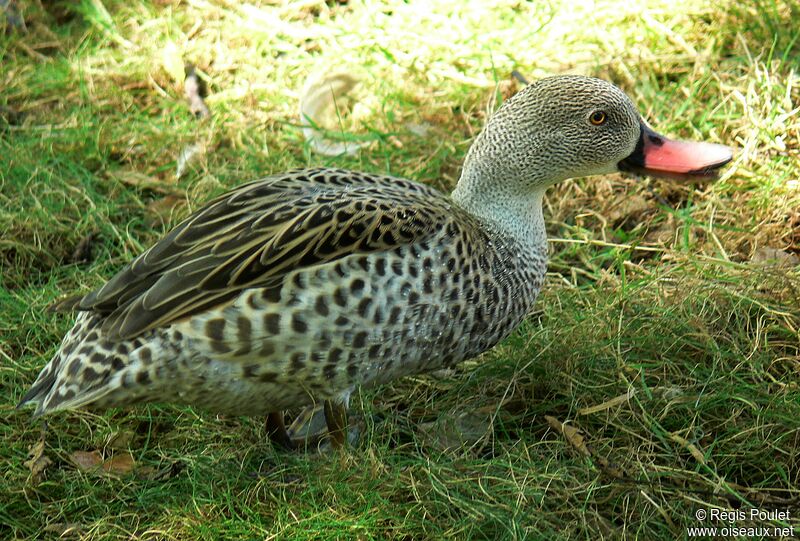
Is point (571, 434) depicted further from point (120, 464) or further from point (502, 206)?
point (120, 464)

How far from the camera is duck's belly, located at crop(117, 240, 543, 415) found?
2.75 m

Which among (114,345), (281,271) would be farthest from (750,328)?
(114,345)

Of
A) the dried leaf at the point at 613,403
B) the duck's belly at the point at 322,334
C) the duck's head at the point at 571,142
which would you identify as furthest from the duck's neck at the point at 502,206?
the dried leaf at the point at 613,403

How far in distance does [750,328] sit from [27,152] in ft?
10.7

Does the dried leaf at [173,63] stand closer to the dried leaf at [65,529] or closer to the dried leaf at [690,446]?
the dried leaf at [65,529]

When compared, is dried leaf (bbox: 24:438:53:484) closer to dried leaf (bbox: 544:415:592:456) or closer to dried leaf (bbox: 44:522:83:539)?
dried leaf (bbox: 44:522:83:539)

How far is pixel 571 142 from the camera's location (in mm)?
3295

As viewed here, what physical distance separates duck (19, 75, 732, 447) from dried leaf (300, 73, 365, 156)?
141 centimetres

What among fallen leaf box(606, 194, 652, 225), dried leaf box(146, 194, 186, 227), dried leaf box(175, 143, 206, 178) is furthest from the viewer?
dried leaf box(175, 143, 206, 178)

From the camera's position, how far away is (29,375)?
3543 millimetres

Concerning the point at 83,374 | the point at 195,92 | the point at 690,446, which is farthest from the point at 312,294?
the point at 195,92

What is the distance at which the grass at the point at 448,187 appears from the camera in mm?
2861

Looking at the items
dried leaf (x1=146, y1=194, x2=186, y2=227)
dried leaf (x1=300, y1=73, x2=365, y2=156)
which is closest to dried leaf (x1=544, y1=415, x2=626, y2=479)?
dried leaf (x1=300, y1=73, x2=365, y2=156)

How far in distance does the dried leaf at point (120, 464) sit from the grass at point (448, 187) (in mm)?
25
